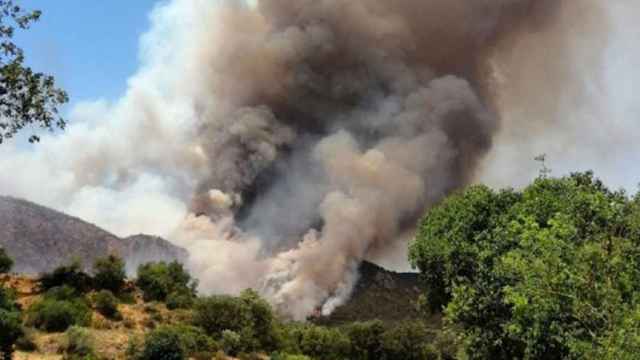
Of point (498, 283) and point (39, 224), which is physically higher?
point (39, 224)

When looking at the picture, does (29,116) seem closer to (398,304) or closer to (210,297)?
(210,297)

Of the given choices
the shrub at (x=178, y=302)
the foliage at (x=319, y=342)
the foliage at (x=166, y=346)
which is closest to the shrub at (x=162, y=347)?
the foliage at (x=166, y=346)

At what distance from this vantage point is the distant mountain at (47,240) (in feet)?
541

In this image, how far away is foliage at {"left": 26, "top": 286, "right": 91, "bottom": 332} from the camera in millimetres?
59094

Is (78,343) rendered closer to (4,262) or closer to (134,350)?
(134,350)

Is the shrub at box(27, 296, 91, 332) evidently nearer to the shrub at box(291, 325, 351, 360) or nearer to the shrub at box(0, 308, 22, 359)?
the shrub at box(0, 308, 22, 359)

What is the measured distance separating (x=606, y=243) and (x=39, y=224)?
172m

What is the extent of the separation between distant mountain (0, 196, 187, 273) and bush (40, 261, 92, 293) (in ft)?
270

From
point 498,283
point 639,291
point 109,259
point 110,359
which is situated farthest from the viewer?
point 109,259

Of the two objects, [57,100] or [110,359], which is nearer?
[57,100]

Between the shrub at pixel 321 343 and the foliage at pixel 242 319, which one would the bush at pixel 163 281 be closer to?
the foliage at pixel 242 319

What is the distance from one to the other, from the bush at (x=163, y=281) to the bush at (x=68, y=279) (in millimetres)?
5807

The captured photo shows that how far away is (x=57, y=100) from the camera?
76.2ft

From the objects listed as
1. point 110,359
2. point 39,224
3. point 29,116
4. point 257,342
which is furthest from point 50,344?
point 39,224
